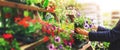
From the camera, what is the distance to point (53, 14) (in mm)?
2947

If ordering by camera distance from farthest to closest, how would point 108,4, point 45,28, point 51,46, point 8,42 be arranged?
point 108,4 → point 51,46 → point 45,28 → point 8,42

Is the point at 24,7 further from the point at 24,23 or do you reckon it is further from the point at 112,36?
the point at 112,36

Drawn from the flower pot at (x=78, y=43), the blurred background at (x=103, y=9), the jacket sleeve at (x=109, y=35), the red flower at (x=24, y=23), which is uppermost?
the red flower at (x=24, y=23)

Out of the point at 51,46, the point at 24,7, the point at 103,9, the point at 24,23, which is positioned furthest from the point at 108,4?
the point at 24,23

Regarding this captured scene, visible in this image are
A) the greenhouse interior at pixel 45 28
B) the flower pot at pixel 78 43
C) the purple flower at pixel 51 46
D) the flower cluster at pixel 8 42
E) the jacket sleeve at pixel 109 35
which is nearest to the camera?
the flower cluster at pixel 8 42

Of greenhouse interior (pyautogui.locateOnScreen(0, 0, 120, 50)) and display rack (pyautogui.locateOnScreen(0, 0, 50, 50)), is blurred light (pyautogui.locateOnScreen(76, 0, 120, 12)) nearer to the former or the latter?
greenhouse interior (pyautogui.locateOnScreen(0, 0, 120, 50))

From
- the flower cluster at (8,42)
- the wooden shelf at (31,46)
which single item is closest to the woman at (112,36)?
the wooden shelf at (31,46)

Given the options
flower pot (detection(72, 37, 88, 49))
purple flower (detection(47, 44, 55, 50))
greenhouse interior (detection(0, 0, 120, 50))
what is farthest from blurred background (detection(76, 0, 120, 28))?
purple flower (detection(47, 44, 55, 50))

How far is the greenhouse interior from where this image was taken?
1816 millimetres

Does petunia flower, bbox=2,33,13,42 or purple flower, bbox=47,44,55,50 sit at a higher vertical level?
petunia flower, bbox=2,33,13,42

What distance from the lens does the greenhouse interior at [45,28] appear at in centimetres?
182

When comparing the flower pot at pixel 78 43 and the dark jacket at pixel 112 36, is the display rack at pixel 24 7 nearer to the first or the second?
the dark jacket at pixel 112 36

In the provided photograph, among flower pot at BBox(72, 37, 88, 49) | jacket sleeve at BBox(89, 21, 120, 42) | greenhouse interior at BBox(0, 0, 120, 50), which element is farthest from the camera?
flower pot at BBox(72, 37, 88, 49)

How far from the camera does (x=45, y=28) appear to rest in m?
2.28
